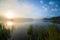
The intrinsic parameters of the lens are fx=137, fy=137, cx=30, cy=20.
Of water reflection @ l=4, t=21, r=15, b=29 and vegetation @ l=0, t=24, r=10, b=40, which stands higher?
water reflection @ l=4, t=21, r=15, b=29

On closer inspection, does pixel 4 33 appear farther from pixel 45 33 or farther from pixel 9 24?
pixel 45 33

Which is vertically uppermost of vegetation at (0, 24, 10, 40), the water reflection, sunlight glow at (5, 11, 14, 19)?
sunlight glow at (5, 11, 14, 19)

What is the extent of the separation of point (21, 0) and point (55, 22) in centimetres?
51

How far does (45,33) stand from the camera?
1.64 meters

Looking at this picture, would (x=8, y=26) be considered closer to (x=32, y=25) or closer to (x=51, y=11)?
(x=32, y=25)

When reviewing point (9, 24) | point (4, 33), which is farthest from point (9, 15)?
point (4, 33)

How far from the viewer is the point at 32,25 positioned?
1.68 m

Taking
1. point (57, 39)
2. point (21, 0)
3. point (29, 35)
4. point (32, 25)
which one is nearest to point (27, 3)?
point (21, 0)

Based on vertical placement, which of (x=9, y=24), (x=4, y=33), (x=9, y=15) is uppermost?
(x=9, y=15)

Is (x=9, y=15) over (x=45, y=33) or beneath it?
over

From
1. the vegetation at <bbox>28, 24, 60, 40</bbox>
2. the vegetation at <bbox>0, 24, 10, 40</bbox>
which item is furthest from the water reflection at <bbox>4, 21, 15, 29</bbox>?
the vegetation at <bbox>28, 24, 60, 40</bbox>

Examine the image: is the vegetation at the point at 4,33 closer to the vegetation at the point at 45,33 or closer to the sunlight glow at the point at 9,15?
the sunlight glow at the point at 9,15

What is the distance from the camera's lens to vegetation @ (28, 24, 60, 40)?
63.4 inches

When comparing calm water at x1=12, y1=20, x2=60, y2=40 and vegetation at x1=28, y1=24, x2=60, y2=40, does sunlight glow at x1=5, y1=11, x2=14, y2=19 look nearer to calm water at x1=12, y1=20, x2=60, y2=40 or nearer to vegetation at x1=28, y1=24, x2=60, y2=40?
calm water at x1=12, y1=20, x2=60, y2=40
